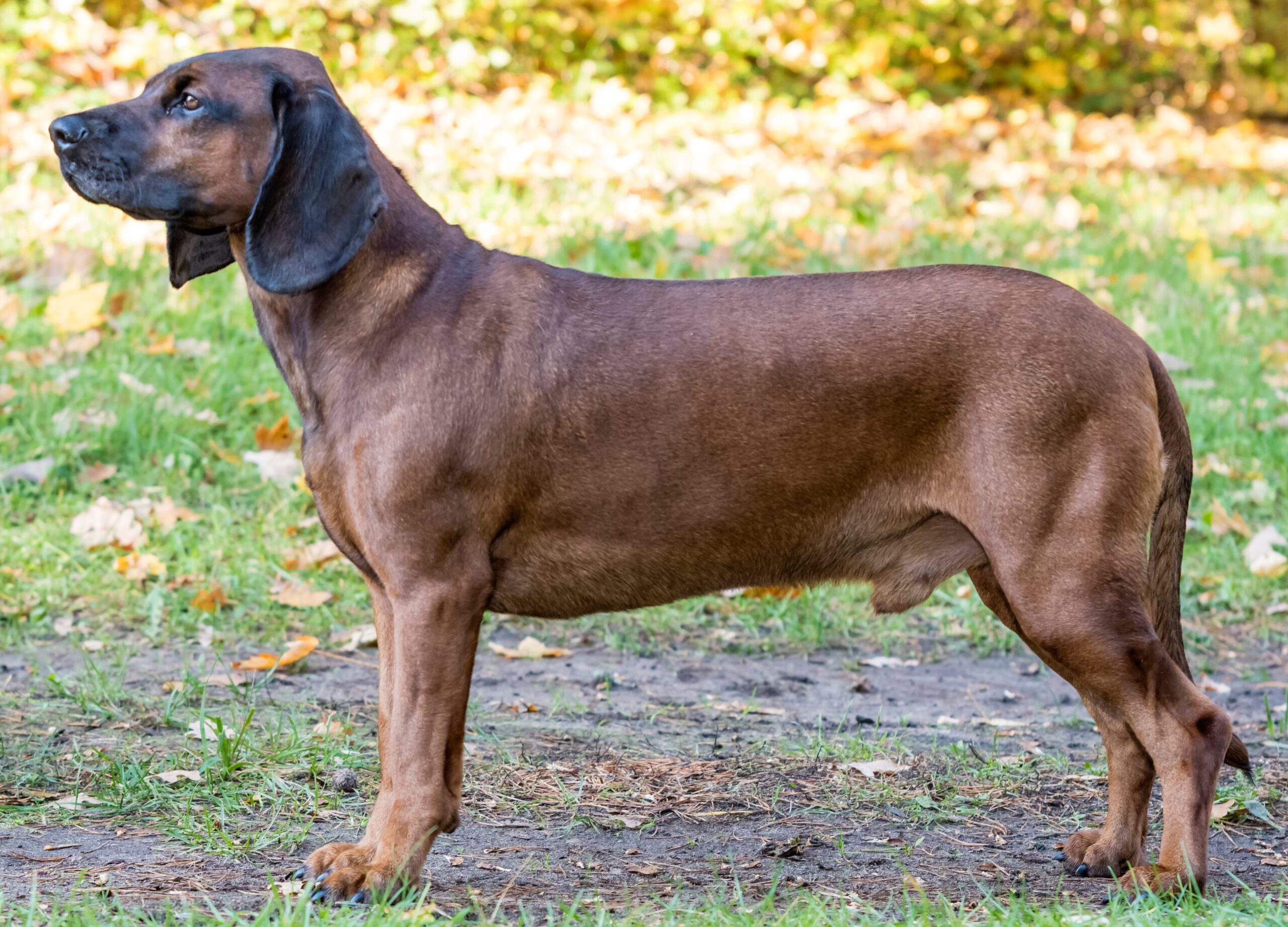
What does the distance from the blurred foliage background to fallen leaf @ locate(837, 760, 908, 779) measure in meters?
9.92

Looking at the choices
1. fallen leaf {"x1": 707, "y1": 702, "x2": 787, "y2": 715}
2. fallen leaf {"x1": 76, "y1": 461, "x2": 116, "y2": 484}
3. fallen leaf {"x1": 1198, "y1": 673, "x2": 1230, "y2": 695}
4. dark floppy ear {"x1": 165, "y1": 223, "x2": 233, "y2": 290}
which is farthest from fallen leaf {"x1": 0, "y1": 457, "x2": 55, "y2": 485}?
fallen leaf {"x1": 1198, "y1": 673, "x2": 1230, "y2": 695}

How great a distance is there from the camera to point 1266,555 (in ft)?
20.1

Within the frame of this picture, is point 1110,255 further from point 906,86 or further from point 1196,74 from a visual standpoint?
point 1196,74

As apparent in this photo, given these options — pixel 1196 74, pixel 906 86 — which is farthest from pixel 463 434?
pixel 1196 74

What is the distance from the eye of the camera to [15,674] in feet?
16.3

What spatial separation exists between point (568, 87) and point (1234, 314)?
723 centimetres

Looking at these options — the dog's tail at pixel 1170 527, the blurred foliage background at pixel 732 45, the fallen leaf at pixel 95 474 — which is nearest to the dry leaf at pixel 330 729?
the dog's tail at pixel 1170 527

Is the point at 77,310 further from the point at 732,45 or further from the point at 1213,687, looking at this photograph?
the point at 732,45

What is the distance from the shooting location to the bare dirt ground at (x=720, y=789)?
11.6 feet

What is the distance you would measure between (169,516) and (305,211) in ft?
10.1

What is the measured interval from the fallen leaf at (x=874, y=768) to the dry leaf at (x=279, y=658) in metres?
1.86

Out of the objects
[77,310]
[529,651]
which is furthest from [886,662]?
[77,310]

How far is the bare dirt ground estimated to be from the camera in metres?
3.53

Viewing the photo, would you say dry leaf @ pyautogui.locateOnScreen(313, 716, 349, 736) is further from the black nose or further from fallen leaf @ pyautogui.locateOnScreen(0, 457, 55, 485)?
fallen leaf @ pyautogui.locateOnScreen(0, 457, 55, 485)
